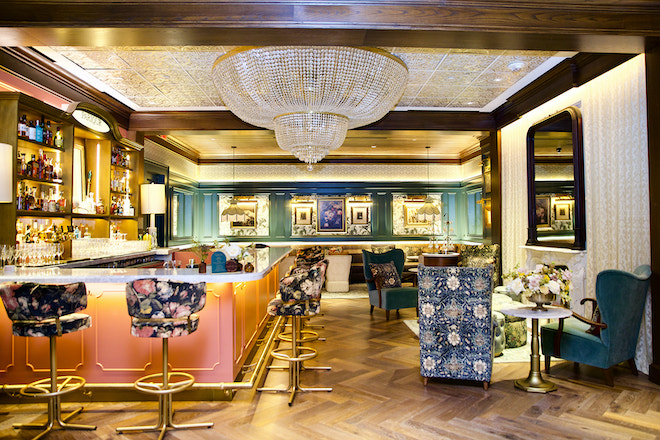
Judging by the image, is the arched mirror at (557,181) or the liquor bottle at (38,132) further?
the arched mirror at (557,181)

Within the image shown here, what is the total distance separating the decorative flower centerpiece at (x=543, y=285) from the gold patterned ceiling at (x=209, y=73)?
263 centimetres

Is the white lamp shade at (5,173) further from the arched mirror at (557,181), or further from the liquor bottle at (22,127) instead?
the arched mirror at (557,181)

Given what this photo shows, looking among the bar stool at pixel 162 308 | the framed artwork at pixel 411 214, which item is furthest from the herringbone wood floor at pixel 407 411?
the framed artwork at pixel 411 214

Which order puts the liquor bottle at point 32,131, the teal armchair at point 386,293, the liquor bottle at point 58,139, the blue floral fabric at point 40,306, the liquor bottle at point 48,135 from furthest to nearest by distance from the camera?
the teal armchair at point 386,293
the liquor bottle at point 58,139
the liquor bottle at point 48,135
the liquor bottle at point 32,131
the blue floral fabric at point 40,306

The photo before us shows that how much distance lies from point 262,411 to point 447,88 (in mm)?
5112

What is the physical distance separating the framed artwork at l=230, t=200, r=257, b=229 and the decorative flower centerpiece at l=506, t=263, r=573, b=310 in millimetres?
8906

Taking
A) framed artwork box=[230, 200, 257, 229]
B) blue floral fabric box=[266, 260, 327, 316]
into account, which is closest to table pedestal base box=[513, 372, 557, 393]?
blue floral fabric box=[266, 260, 327, 316]

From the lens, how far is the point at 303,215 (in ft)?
39.5

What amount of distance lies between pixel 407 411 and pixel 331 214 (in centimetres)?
877

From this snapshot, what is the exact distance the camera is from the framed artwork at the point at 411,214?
1212cm

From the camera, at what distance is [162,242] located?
9133mm

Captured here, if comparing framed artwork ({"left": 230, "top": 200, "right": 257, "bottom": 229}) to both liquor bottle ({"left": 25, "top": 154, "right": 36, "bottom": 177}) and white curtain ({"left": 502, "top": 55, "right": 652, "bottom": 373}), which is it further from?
white curtain ({"left": 502, "top": 55, "right": 652, "bottom": 373})

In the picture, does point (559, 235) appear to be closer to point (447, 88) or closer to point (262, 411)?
point (447, 88)

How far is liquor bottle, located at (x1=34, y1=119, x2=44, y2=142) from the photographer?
492 centimetres
